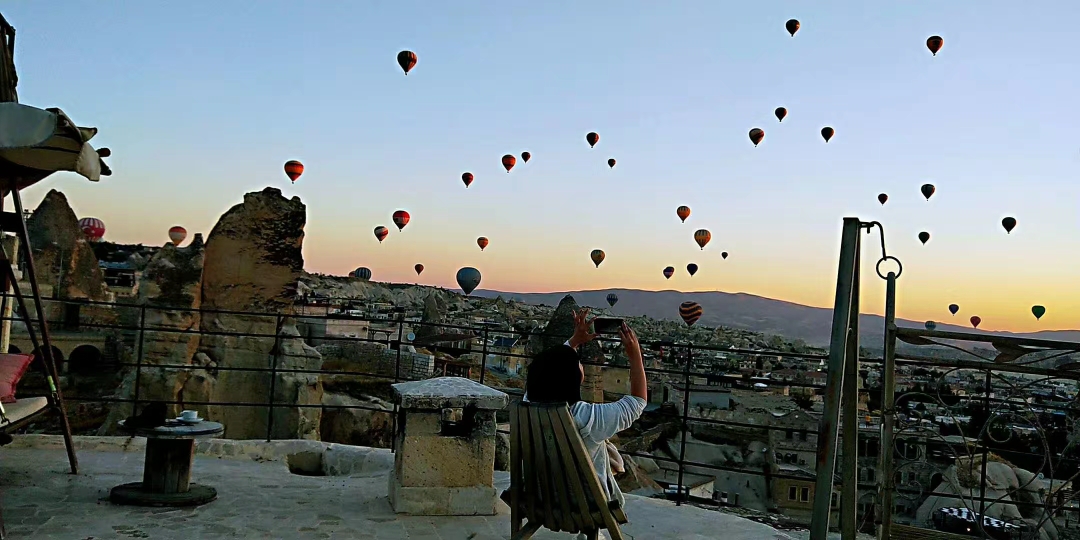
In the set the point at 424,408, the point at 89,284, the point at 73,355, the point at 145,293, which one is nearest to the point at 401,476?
the point at 424,408

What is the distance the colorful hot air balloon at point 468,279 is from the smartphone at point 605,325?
34.1 metres

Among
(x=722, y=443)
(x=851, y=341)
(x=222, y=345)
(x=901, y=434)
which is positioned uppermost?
(x=851, y=341)

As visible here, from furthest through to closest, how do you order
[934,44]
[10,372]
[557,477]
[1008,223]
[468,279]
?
[468,279] < [1008,223] < [934,44] < [10,372] < [557,477]

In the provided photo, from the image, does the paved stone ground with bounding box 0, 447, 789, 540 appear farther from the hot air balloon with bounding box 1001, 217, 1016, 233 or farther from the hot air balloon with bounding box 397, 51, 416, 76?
the hot air balloon with bounding box 1001, 217, 1016, 233

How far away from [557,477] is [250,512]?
266 cm

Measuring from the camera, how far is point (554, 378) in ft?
12.2

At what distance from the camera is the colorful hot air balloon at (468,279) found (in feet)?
125

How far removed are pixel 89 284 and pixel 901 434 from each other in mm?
40925

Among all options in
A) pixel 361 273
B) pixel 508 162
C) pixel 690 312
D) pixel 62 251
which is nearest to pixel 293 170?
pixel 508 162

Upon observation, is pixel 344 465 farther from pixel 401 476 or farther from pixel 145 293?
pixel 145 293

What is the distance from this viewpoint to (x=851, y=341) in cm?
298

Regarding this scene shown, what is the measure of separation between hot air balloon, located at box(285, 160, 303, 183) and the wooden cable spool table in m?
23.4

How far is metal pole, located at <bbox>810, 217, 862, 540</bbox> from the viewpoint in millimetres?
2705

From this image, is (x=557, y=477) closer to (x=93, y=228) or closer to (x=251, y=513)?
(x=251, y=513)
